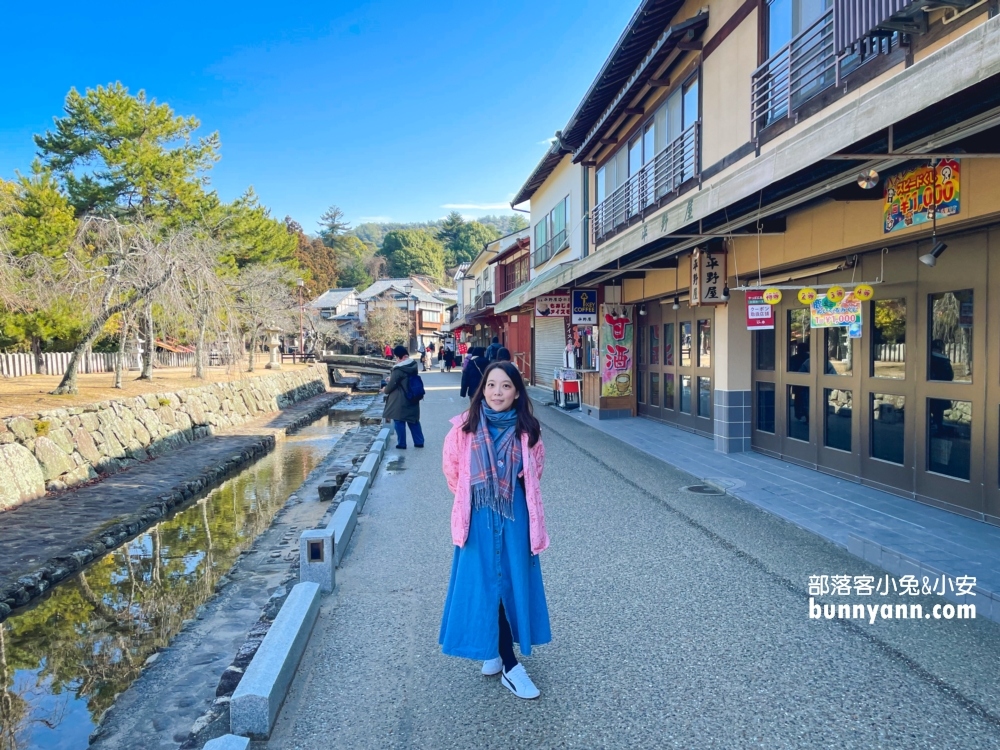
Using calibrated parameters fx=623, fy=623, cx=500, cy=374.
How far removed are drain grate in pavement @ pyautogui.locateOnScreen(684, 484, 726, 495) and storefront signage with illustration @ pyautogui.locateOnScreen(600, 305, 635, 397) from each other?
6.78 m

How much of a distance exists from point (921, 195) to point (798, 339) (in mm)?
3124

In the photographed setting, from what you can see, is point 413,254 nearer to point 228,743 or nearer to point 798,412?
point 798,412

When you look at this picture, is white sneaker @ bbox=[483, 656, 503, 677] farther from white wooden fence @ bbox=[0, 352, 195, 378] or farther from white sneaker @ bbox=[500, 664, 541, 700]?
white wooden fence @ bbox=[0, 352, 195, 378]

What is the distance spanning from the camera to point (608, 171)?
15.7 m

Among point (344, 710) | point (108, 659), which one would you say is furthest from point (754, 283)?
point (108, 659)

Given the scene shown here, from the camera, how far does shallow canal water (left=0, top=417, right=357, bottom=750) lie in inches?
182

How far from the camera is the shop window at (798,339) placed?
8.61 m

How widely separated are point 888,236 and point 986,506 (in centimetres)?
277

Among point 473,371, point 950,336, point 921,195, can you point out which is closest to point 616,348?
point 473,371

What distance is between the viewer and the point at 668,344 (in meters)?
13.5

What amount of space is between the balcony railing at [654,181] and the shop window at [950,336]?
4816mm

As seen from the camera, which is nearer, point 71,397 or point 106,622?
point 106,622

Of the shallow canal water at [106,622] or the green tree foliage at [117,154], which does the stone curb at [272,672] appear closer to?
the shallow canal water at [106,622]

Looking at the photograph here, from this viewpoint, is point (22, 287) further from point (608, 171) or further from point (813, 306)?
point (813, 306)
